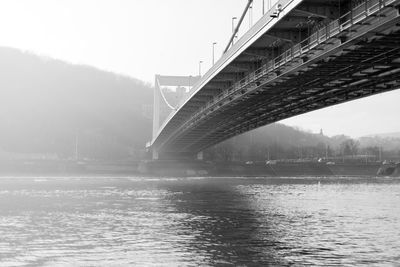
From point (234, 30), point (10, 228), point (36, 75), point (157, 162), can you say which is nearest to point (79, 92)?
point (36, 75)

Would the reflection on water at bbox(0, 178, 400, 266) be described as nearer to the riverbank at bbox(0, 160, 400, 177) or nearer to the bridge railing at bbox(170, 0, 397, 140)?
the bridge railing at bbox(170, 0, 397, 140)

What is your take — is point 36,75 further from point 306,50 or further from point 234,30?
point 306,50

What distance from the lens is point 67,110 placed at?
156 metres

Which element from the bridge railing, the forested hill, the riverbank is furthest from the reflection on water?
the forested hill

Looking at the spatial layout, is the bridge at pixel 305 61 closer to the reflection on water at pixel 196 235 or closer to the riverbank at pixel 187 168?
the reflection on water at pixel 196 235

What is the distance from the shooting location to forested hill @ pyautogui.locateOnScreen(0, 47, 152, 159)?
134 meters

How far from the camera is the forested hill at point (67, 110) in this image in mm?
134125

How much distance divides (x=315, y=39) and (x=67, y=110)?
142498mm

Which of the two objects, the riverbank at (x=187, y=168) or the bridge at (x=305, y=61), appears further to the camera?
the riverbank at (x=187, y=168)

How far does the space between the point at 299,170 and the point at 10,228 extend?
8897 cm

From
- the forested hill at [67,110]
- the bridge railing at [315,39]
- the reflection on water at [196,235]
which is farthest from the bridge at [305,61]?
the forested hill at [67,110]

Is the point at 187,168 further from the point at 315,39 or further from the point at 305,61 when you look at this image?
the point at 315,39

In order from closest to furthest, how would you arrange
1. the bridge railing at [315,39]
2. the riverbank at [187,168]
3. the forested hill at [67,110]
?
the bridge railing at [315,39], the riverbank at [187,168], the forested hill at [67,110]

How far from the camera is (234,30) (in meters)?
32.4
